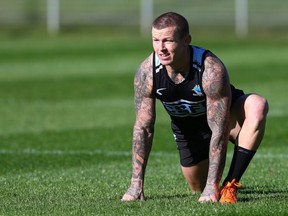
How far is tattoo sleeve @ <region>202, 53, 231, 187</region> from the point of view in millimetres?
8875

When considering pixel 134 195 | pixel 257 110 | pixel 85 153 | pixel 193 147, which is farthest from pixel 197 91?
pixel 85 153

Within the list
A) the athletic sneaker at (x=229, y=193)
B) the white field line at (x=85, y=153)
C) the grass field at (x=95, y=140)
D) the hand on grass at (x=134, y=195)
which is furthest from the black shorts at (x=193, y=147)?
the white field line at (x=85, y=153)

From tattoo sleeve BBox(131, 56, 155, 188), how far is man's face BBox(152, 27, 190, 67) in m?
0.32

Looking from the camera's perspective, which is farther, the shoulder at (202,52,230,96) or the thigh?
the thigh

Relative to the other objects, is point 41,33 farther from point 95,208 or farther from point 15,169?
point 95,208

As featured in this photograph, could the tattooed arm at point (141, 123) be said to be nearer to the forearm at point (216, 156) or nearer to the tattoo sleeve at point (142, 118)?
the tattoo sleeve at point (142, 118)

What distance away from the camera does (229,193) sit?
29.6 ft

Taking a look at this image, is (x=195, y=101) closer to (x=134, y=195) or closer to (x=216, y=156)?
(x=216, y=156)

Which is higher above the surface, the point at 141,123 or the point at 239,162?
the point at 141,123

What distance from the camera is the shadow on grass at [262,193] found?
9430 millimetres

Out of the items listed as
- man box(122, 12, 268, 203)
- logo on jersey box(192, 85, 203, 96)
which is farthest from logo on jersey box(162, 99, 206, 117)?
logo on jersey box(192, 85, 203, 96)

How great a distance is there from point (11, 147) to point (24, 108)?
229 inches

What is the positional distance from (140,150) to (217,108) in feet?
2.83

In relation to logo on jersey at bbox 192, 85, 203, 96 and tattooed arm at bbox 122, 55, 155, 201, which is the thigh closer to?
logo on jersey at bbox 192, 85, 203, 96
